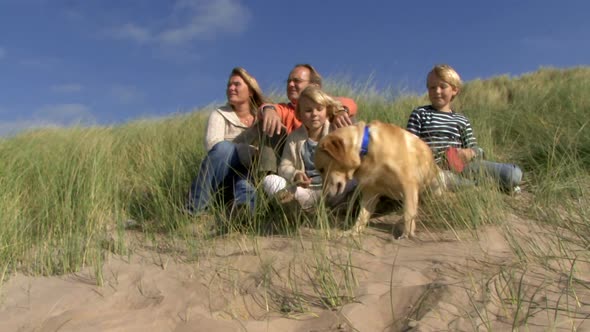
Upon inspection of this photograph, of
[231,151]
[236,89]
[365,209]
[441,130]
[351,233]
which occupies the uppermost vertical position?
[236,89]

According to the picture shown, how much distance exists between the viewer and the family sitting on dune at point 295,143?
132 inches

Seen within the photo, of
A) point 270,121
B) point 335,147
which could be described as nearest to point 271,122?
point 270,121

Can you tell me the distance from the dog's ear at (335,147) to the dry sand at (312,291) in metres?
0.53

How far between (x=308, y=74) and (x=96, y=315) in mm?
2564

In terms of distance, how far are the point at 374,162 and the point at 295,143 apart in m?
0.75

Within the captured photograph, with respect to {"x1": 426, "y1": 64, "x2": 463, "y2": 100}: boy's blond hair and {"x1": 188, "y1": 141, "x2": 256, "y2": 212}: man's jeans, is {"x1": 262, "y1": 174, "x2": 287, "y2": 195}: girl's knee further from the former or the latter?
{"x1": 426, "y1": 64, "x2": 463, "y2": 100}: boy's blond hair

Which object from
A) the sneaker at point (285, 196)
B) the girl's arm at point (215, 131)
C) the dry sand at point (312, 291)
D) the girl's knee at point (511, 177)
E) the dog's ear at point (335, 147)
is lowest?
the dry sand at point (312, 291)

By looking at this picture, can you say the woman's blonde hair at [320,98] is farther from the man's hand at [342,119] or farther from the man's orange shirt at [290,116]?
the man's orange shirt at [290,116]

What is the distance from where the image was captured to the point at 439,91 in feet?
12.2

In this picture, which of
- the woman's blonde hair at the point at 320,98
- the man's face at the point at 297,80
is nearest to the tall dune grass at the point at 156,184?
the woman's blonde hair at the point at 320,98

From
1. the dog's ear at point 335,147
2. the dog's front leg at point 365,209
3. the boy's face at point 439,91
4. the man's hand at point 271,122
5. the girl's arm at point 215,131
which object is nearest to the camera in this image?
the dog's ear at point 335,147

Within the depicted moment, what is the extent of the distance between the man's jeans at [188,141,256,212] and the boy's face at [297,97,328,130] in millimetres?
651

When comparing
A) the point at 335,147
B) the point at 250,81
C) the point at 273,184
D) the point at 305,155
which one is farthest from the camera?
the point at 250,81

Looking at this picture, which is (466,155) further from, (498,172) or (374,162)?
(374,162)
